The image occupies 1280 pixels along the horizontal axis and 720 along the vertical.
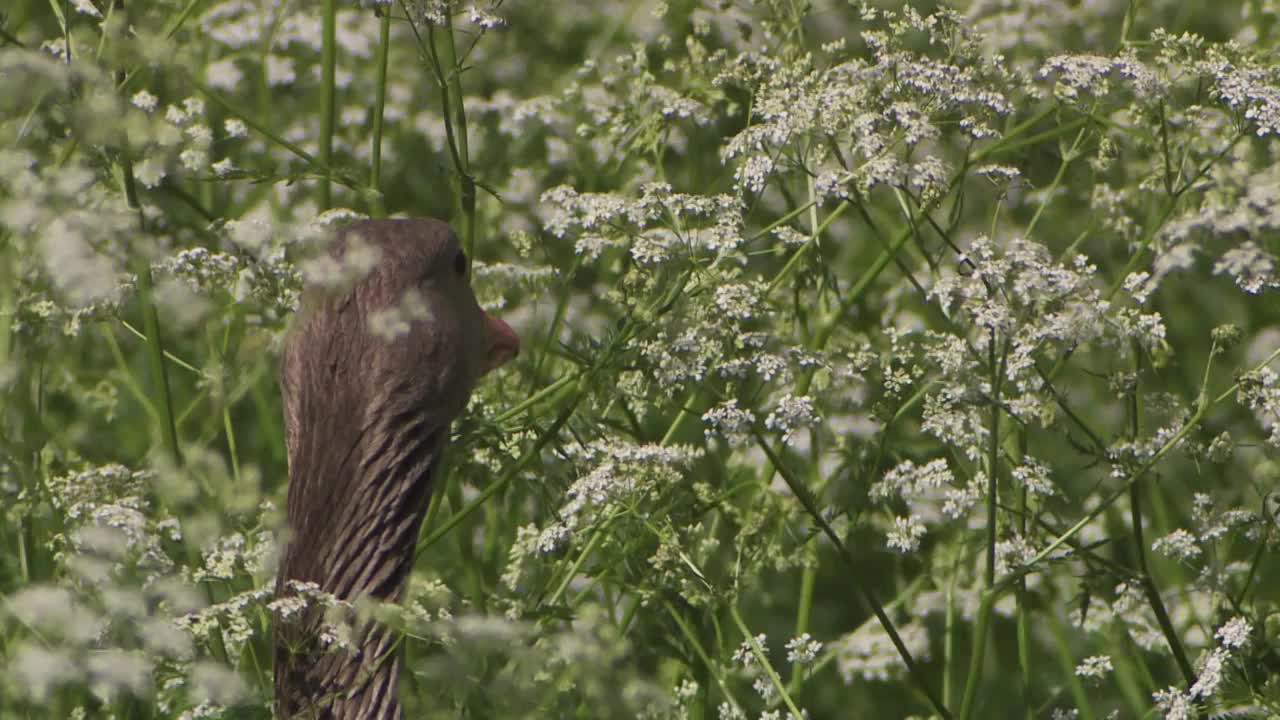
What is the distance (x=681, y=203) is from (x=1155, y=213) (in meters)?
1.15

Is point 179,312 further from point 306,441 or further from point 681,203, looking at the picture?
point 681,203

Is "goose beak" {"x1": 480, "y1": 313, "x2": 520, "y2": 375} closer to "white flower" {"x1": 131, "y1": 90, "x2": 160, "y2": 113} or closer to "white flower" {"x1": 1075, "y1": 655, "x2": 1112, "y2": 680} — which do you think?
"white flower" {"x1": 131, "y1": 90, "x2": 160, "y2": 113}

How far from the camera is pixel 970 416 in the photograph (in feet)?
9.74

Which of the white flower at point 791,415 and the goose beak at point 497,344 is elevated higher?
the goose beak at point 497,344

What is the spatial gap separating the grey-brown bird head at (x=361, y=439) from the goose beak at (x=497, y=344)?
0.26m

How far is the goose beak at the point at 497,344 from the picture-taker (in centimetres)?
318

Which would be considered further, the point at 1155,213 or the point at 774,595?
the point at 774,595

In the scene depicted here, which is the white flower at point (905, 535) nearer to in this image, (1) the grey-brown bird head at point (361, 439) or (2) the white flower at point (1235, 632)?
(2) the white flower at point (1235, 632)

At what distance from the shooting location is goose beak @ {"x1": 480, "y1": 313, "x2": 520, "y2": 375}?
3184mm

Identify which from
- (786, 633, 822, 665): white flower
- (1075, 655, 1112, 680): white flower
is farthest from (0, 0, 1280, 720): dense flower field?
(1075, 655, 1112, 680): white flower

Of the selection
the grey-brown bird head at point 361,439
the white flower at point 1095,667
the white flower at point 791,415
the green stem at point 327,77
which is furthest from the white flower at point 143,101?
the white flower at point 1095,667

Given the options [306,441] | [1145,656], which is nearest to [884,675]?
[1145,656]

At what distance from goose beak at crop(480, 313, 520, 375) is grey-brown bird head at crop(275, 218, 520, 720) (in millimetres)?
257

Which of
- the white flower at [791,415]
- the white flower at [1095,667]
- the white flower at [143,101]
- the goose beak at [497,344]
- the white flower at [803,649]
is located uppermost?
the white flower at [143,101]
